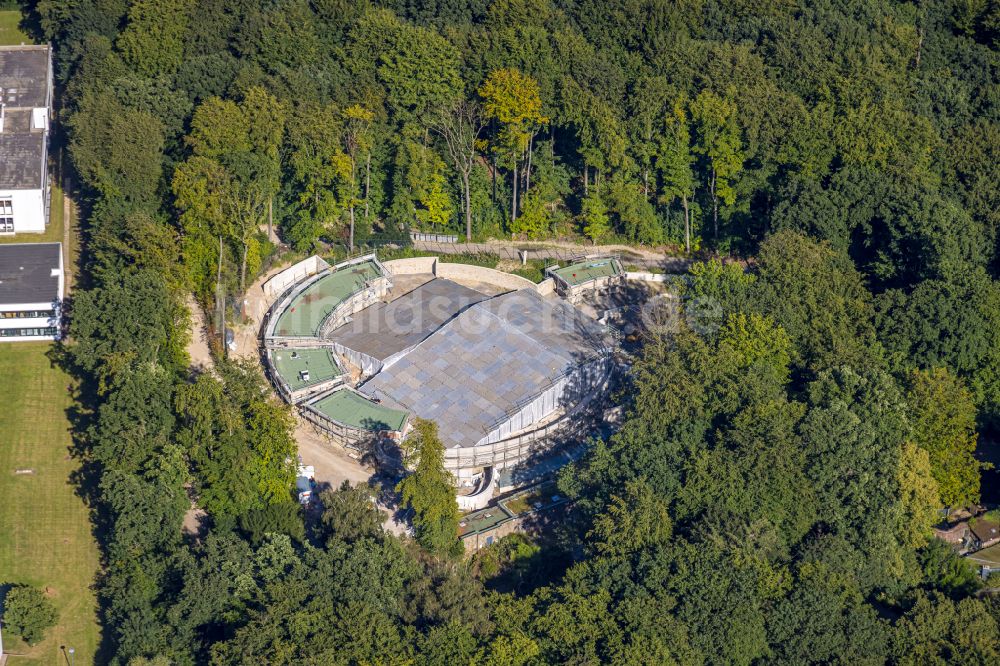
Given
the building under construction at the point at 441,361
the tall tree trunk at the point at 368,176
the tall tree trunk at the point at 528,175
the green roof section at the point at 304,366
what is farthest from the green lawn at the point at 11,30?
the green roof section at the point at 304,366

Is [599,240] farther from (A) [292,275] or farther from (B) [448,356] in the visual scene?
(A) [292,275]

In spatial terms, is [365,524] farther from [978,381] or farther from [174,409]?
[978,381]

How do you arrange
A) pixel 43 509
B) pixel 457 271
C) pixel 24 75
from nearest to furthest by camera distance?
pixel 43 509
pixel 457 271
pixel 24 75

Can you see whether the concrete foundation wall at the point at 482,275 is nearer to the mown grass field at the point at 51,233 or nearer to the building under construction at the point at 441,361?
the building under construction at the point at 441,361

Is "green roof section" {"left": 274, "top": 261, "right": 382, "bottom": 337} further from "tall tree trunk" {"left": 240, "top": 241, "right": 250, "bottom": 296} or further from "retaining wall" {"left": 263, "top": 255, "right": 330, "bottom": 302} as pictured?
"tall tree trunk" {"left": 240, "top": 241, "right": 250, "bottom": 296}

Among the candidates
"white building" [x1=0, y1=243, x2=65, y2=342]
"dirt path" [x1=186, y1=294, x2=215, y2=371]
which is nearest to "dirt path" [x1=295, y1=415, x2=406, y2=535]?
"dirt path" [x1=186, y1=294, x2=215, y2=371]

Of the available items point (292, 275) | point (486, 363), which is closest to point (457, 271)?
point (292, 275)
